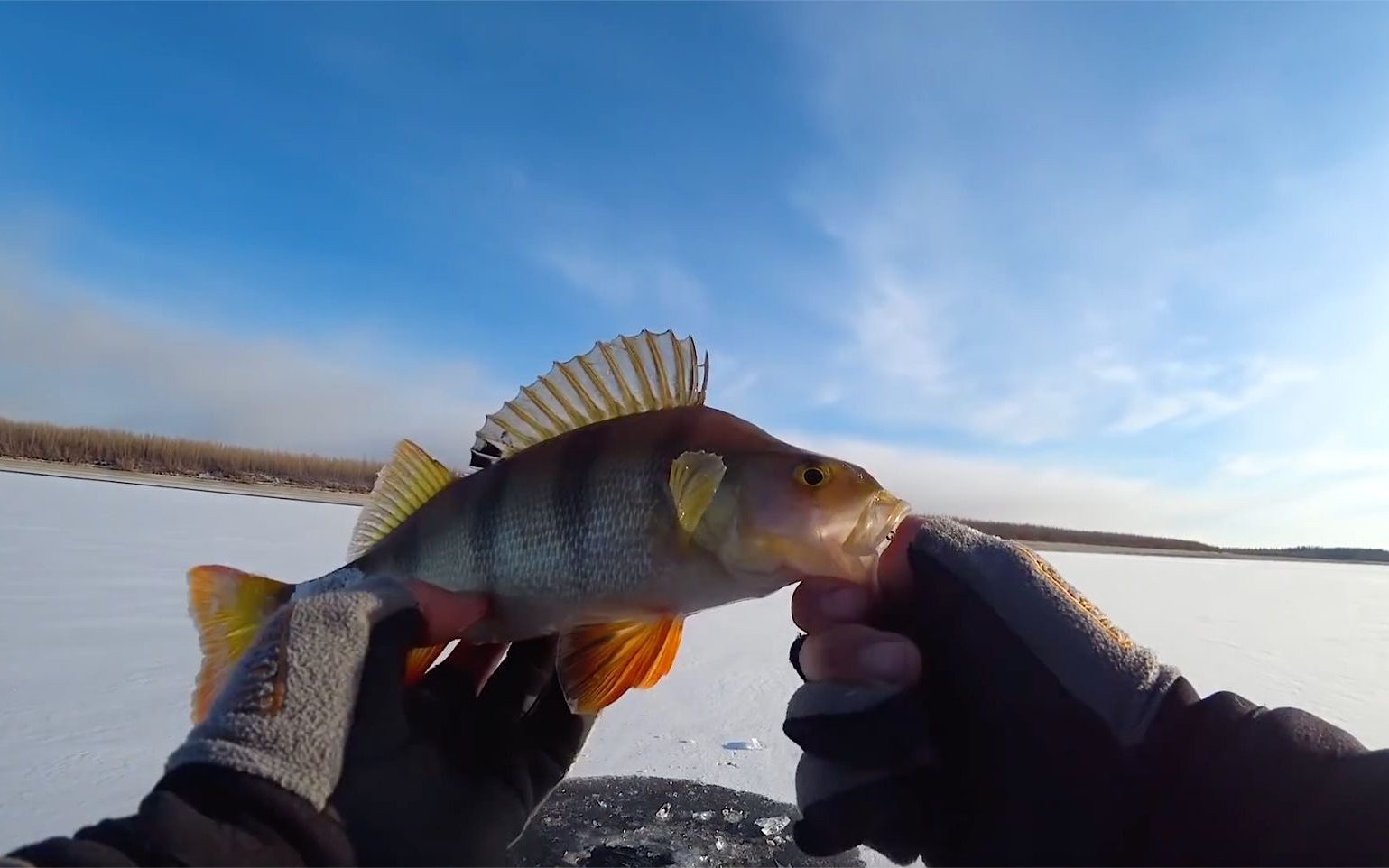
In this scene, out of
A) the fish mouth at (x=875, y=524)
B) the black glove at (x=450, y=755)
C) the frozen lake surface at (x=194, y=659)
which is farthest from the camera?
the frozen lake surface at (x=194, y=659)

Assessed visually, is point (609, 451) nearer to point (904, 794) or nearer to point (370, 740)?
point (370, 740)

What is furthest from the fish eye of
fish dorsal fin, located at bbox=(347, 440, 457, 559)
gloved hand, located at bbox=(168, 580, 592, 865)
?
fish dorsal fin, located at bbox=(347, 440, 457, 559)

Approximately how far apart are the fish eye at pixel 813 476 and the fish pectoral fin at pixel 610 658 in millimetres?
Answer: 507

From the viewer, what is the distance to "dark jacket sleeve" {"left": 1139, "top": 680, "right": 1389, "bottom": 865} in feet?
4.19

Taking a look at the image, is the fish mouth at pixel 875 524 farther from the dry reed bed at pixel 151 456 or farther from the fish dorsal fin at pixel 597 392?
the dry reed bed at pixel 151 456

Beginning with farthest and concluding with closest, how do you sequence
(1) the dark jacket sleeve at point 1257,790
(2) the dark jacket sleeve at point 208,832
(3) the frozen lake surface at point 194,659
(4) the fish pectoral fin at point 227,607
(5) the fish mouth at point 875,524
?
(3) the frozen lake surface at point 194,659 < (4) the fish pectoral fin at point 227,607 < (5) the fish mouth at point 875,524 < (1) the dark jacket sleeve at point 1257,790 < (2) the dark jacket sleeve at point 208,832

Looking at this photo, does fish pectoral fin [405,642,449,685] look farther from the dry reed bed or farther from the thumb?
the dry reed bed

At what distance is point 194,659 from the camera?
3643mm

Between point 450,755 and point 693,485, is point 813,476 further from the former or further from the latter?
point 450,755

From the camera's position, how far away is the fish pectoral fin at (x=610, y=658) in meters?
1.91

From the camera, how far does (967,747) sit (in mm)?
1635

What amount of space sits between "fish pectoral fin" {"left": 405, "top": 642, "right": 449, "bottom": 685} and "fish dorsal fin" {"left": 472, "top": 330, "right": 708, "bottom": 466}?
0.56 metres

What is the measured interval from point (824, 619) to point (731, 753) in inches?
62.8

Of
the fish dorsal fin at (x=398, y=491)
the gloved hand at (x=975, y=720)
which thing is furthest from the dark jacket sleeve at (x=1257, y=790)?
the fish dorsal fin at (x=398, y=491)
